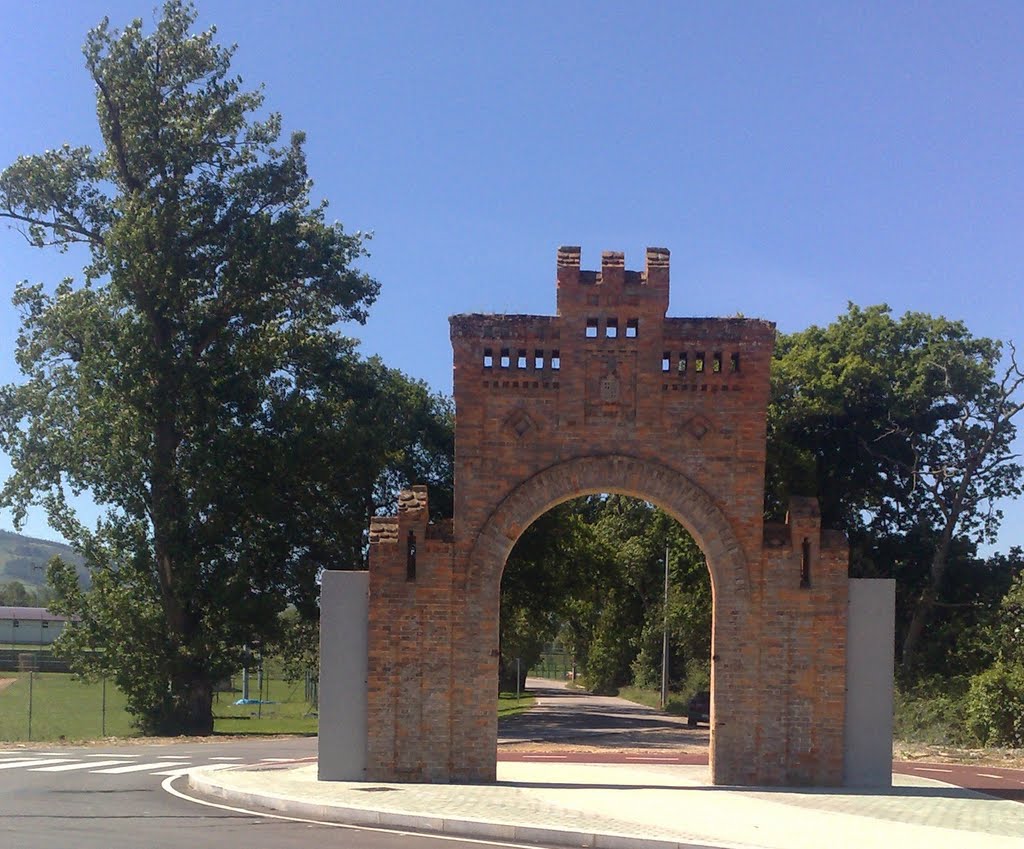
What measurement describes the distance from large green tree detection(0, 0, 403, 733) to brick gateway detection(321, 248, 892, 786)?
1602 cm

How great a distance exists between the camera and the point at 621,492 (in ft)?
54.0

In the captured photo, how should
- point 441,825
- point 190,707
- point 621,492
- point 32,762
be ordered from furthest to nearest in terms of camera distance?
1. point 190,707
2. point 32,762
3. point 621,492
4. point 441,825

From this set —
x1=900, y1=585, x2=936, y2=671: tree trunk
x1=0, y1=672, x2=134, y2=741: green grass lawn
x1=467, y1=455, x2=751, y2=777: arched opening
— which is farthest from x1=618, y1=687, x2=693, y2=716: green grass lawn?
x1=467, y1=455, x2=751, y2=777: arched opening

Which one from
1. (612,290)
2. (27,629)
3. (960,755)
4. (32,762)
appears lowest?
(27,629)

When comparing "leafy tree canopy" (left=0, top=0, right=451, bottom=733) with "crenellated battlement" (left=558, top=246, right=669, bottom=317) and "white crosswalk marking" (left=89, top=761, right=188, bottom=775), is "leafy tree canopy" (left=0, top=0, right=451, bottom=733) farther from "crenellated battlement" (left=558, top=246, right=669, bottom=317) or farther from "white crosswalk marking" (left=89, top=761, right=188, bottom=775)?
"crenellated battlement" (left=558, top=246, right=669, bottom=317)

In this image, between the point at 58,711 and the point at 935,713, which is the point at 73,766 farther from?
the point at 58,711

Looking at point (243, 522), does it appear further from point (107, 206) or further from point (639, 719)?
point (639, 719)

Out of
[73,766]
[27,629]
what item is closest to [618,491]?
[73,766]

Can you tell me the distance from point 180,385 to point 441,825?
68.7 feet

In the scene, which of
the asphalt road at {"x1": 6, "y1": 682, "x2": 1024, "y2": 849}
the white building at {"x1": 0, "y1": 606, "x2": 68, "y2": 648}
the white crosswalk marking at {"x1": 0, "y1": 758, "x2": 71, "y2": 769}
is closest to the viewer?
the asphalt road at {"x1": 6, "y1": 682, "x2": 1024, "y2": 849}

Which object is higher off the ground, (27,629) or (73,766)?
(73,766)

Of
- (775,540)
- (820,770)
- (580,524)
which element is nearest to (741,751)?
(820,770)

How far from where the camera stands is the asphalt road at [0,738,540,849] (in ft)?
36.7

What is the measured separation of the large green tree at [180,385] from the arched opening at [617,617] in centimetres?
786
